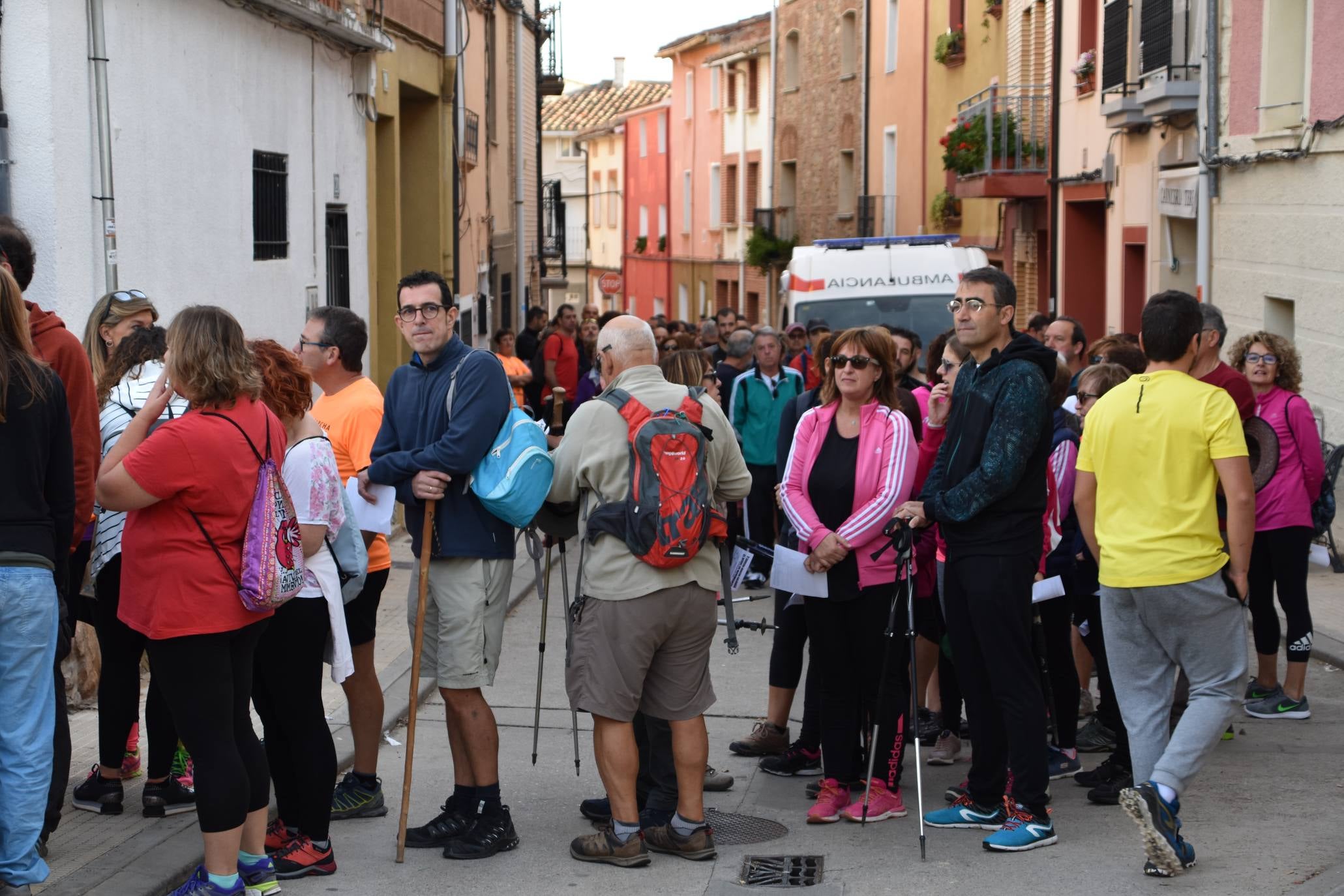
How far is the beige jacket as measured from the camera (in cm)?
530

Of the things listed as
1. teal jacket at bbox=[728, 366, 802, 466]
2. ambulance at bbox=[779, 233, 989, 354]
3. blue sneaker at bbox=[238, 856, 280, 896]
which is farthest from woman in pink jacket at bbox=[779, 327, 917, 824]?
ambulance at bbox=[779, 233, 989, 354]

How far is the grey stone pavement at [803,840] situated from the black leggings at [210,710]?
595 mm

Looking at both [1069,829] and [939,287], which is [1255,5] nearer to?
[939,287]

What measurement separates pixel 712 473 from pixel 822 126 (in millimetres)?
32154

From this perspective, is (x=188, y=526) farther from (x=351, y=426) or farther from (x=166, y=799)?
(x=166, y=799)

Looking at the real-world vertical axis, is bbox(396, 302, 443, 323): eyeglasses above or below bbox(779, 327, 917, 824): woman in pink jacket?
above

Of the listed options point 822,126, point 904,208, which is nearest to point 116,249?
point 904,208

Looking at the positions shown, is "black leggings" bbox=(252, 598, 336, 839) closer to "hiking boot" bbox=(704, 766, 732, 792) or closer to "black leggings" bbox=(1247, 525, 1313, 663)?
"hiking boot" bbox=(704, 766, 732, 792)

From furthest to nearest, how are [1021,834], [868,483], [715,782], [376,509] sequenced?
[715,782], [868,483], [376,509], [1021,834]

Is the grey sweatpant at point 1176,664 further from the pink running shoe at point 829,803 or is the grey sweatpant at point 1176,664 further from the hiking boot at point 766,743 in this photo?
the hiking boot at point 766,743

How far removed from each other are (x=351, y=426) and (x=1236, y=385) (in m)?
3.67

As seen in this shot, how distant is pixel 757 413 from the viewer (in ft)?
36.0

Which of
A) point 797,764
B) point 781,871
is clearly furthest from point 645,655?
point 797,764

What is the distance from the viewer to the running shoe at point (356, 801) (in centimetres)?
591
